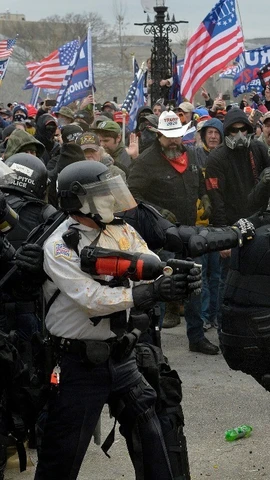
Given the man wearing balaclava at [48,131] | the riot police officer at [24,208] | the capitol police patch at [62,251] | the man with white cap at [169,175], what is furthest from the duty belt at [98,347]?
the man wearing balaclava at [48,131]

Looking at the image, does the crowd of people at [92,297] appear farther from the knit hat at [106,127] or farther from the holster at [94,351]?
the knit hat at [106,127]

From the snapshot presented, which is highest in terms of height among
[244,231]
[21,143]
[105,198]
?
[105,198]

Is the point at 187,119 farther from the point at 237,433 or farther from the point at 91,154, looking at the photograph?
the point at 237,433

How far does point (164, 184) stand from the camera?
835 centimetres

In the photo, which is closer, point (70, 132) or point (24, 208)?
point (24, 208)

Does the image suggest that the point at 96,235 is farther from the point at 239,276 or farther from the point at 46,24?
the point at 46,24

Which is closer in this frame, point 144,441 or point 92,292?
point 92,292

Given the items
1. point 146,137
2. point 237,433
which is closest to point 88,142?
point 237,433

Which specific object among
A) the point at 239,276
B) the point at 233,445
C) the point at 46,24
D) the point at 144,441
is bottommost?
the point at 46,24

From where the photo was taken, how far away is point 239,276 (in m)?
5.45

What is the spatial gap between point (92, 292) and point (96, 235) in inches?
14.1

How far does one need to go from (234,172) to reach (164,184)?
0.78 m

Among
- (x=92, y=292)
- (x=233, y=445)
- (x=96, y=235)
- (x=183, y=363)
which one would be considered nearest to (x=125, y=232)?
(x=96, y=235)

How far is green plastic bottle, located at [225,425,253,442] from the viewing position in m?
6.42
